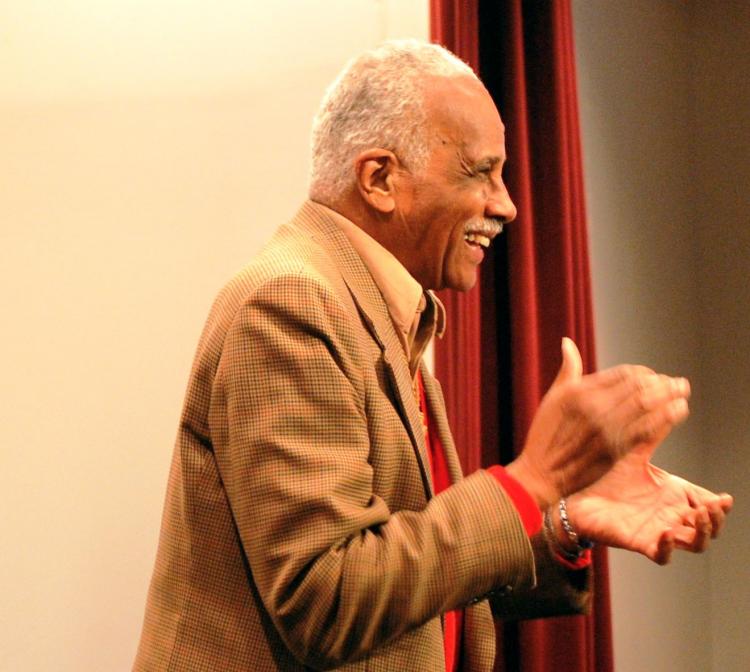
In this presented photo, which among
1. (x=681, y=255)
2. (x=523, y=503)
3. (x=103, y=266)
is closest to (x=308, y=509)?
(x=523, y=503)

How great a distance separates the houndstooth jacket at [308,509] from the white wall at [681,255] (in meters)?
2.22

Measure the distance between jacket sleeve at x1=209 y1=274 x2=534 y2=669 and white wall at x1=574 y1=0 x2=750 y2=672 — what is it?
2277mm

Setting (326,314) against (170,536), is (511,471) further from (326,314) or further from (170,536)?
(170,536)

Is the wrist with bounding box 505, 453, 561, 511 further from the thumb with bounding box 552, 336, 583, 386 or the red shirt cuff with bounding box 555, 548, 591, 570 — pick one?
the red shirt cuff with bounding box 555, 548, 591, 570

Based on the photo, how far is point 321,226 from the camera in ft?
4.54

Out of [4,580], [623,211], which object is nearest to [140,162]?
[4,580]

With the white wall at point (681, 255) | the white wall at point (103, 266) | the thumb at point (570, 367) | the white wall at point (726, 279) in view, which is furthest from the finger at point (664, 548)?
the white wall at point (726, 279)

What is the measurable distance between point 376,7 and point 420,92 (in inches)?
42.7

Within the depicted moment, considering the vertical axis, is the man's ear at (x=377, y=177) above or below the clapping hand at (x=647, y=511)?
above

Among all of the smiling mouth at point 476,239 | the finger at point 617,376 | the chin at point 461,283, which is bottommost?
the finger at point 617,376

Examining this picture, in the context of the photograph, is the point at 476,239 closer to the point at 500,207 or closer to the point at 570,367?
the point at 500,207

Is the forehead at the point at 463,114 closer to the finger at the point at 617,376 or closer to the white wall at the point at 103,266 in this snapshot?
the finger at the point at 617,376

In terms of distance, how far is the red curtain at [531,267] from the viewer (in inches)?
105

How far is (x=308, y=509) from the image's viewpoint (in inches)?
43.1
